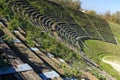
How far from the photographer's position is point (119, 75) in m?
25.5

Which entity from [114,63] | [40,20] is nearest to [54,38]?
[40,20]

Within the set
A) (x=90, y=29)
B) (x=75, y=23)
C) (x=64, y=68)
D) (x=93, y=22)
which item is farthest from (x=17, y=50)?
(x=93, y=22)

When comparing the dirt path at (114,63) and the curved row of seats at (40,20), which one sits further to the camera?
the dirt path at (114,63)

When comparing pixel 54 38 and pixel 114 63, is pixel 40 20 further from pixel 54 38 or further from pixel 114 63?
pixel 114 63

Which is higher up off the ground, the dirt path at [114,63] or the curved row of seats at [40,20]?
the curved row of seats at [40,20]

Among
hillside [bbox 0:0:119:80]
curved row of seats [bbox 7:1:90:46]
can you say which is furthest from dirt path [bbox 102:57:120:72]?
curved row of seats [bbox 7:1:90:46]

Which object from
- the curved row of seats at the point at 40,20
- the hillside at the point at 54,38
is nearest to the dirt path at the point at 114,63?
the hillside at the point at 54,38

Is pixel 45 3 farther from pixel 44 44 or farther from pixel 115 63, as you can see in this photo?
pixel 44 44

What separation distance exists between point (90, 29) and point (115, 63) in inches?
599

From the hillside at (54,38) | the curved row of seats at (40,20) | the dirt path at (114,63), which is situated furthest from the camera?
the dirt path at (114,63)

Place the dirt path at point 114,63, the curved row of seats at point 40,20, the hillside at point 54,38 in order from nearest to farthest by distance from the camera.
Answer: the hillside at point 54,38 < the curved row of seats at point 40,20 < the dirt path at point 114,63

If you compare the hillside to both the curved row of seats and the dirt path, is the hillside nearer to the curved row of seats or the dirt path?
the curved row of seats

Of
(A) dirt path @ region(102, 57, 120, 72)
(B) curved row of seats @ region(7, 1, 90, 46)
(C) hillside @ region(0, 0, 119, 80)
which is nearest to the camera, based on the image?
(C) hillside @ region(0, 0, 119, 80)

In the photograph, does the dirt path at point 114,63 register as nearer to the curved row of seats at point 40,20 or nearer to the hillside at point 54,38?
the hillside at point 54,38
